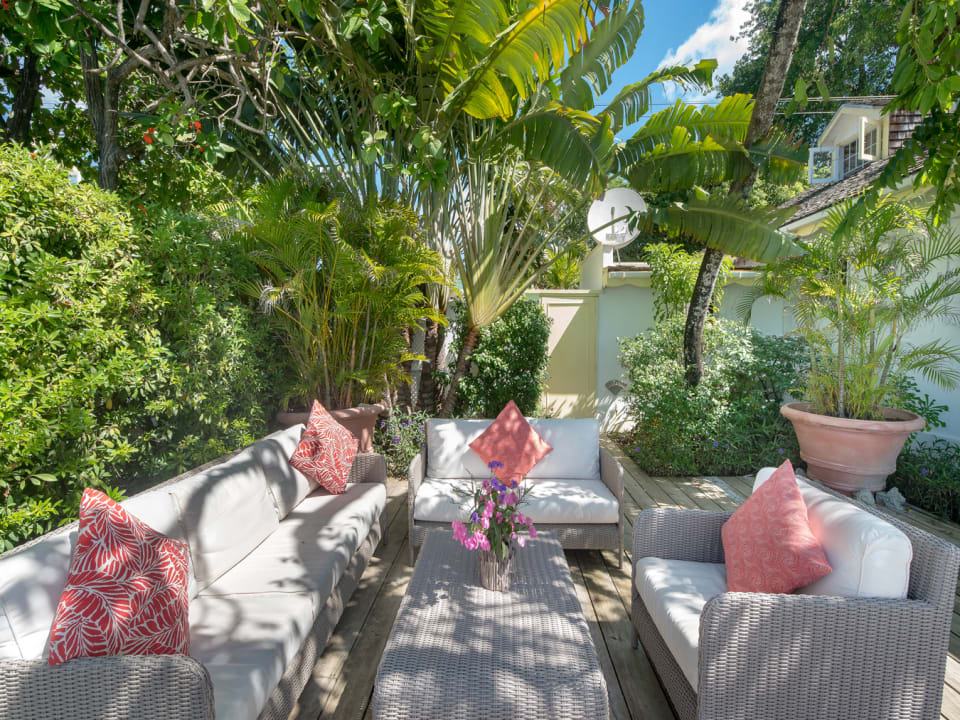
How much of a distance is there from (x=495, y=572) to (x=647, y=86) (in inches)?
193

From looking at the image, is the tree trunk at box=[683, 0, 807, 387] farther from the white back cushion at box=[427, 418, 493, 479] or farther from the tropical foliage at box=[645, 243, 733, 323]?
the white back cushion at box=[427, 418, 493, 479]

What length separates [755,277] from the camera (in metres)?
7.52

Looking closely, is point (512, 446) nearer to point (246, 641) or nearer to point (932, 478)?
point (246, 641)

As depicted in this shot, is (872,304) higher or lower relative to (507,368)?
higher

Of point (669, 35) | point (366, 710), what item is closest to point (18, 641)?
point (366, 710)

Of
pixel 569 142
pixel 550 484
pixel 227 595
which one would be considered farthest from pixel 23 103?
pixel 550 484

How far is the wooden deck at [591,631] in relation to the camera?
2.21 meters

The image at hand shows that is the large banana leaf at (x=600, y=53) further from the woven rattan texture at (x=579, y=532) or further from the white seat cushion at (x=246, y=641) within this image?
the white seat cushion at (x=246, y=641)

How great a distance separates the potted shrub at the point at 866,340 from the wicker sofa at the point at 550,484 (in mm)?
2324

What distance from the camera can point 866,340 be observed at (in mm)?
4773

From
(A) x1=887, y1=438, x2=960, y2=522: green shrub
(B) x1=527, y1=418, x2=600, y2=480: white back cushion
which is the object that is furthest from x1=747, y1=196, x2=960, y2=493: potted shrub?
(B) x1=527, y1=418, x2=600, y2=480: white back cushion

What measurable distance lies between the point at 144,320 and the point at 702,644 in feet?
11.5

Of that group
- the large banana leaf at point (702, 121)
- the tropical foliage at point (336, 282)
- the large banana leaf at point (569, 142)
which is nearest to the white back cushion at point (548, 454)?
the tropical foliage at point (336, 282)

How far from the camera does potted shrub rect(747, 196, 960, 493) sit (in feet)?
14.6
